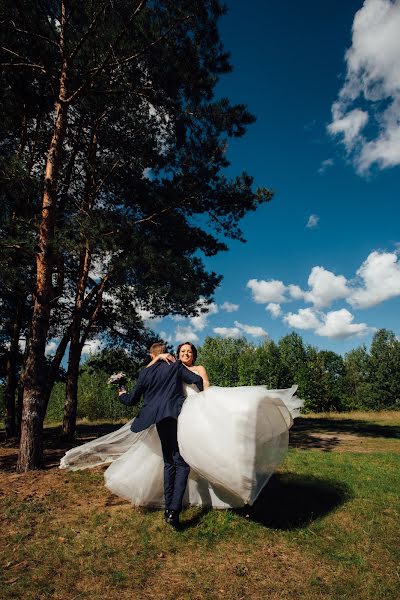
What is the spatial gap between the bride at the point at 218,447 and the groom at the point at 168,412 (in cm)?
17

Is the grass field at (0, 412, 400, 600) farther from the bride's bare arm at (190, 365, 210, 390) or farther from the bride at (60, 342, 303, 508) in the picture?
the bride's bare arm at (190, 365, 210, 390)

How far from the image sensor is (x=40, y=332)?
328 inches

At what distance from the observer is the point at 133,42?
333 inches

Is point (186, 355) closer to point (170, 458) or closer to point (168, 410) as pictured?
point (168, 410)

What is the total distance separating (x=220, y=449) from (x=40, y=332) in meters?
5.49

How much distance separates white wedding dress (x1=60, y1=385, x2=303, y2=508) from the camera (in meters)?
4.39

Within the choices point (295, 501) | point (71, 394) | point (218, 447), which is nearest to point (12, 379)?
point (71, 394)

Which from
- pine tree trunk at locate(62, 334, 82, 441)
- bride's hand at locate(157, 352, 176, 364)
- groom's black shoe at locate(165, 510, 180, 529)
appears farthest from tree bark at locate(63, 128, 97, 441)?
groom's black shoe at locate(165, 510, 180, 529)

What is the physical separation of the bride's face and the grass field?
2097 millimetres

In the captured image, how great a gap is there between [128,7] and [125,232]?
5381 mm

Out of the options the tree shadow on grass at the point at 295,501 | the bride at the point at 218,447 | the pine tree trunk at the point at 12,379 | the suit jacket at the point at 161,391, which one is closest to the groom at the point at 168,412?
the suit jacket at the point at 161,391

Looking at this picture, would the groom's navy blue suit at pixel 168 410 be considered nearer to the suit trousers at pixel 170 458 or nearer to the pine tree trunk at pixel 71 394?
the suit trousers at pixel 170 458

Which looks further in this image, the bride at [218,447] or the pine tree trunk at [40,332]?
the pine tree trunk at [40,332]

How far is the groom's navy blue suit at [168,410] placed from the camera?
4973 millimetres
